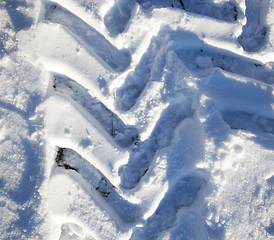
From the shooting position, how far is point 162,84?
207 cm

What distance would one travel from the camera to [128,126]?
215cm

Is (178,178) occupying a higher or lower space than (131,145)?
lower

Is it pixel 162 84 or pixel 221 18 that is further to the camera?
pixel 221 18

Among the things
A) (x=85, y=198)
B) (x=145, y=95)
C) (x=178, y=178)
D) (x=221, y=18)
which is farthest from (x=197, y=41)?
(x=85, y=198)

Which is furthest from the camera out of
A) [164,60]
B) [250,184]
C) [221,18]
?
[221,18]

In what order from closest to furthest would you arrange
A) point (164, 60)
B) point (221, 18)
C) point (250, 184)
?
point (250, 184) < point (164, 60) < point (221, 18)

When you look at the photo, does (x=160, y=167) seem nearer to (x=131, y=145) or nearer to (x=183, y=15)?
(x=131, y=145)

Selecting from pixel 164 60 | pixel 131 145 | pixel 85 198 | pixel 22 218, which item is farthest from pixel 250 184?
pixel 22 218

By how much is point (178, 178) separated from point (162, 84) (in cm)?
109

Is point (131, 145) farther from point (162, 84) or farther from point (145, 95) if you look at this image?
Answer: point (162, 84)

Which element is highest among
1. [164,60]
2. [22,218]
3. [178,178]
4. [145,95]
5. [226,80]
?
[164,60]

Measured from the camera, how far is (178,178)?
204cm

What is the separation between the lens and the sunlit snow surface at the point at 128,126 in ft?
6.49

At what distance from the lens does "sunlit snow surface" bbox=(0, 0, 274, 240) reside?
1.98 metres
